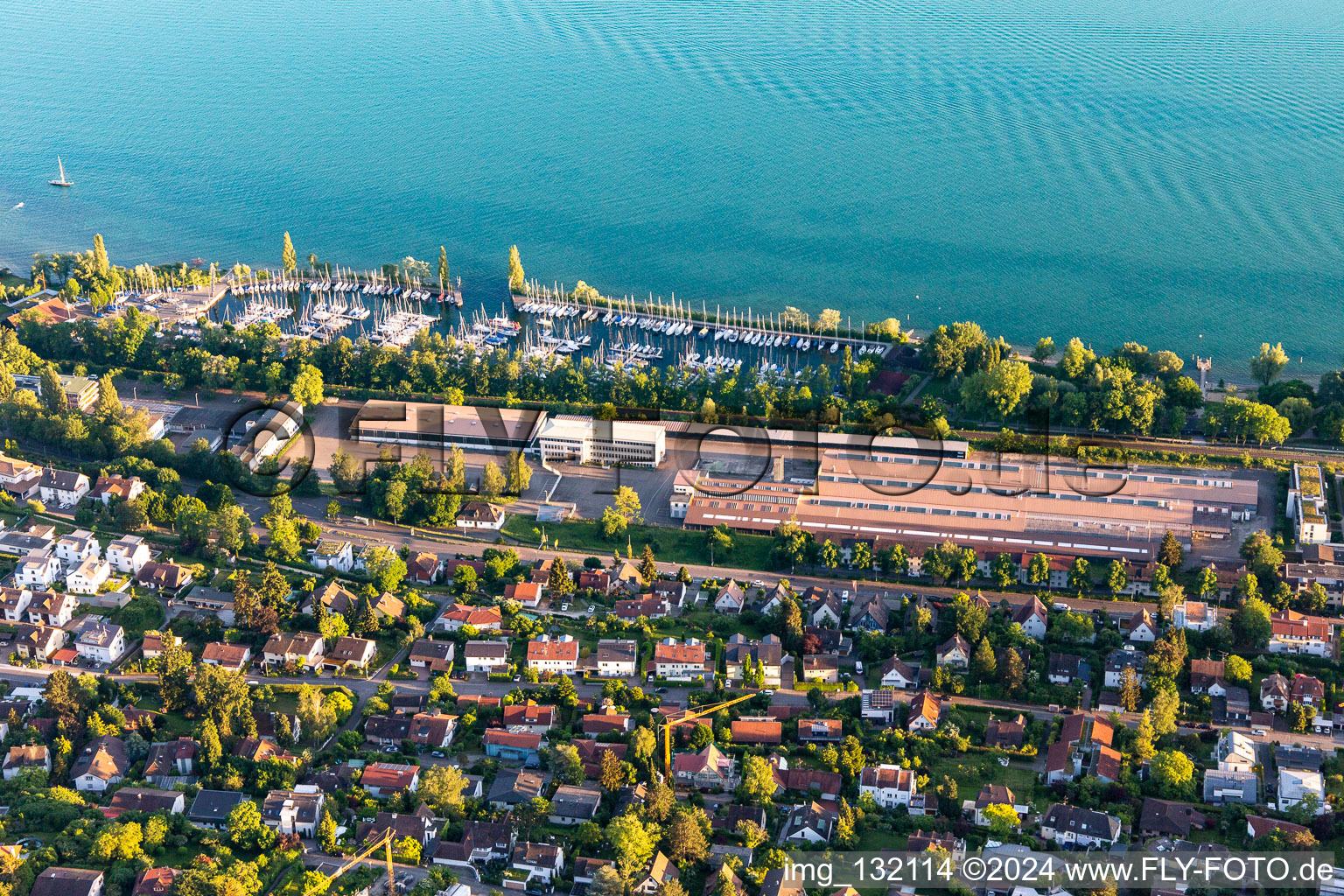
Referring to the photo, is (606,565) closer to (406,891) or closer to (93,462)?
(406,891)

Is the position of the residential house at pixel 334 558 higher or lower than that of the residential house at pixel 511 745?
higher

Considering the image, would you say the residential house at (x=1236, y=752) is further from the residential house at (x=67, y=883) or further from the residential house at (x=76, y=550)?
the residential house at (x=76, y=550)

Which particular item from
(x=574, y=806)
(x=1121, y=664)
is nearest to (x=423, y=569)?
(x=574, y=806)

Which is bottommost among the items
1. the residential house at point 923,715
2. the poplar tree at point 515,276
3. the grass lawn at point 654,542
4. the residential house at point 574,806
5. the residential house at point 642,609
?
the residential house at point 574,806

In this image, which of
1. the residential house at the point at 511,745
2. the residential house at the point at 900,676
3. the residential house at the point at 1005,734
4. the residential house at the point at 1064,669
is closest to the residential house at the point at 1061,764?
the residential house at the point at 1005,734

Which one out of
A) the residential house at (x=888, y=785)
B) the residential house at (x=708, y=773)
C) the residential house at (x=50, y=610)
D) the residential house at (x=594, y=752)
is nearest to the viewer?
the residential house at (x=888, y=785)

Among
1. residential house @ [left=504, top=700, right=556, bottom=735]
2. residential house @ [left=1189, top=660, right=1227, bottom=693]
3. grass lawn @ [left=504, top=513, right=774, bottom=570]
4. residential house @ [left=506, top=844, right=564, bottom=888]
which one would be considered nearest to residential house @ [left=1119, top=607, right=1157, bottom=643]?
residential house @ [left=1189, top=660, right=1227, bottom=693]

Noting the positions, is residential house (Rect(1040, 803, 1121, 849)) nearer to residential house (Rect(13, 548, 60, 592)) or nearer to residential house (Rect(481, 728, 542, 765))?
residential house (Rect(481, 728, 542, 765))

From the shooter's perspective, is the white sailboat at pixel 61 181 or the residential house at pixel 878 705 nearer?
the residential house at pixel 878 705
